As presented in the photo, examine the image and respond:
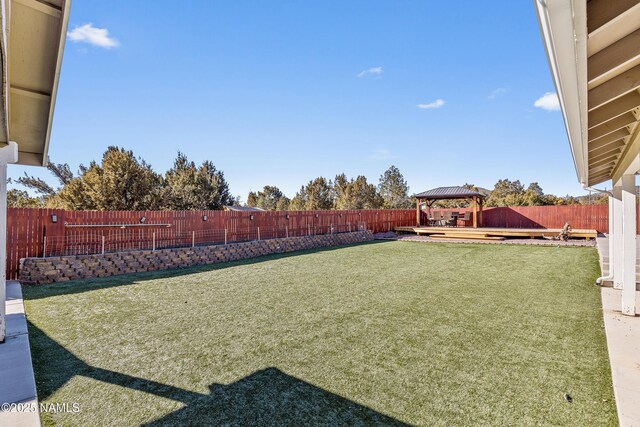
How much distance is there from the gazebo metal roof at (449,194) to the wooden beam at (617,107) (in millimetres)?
17669

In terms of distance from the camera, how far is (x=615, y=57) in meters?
1.50

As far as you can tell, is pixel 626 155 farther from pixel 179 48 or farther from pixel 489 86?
pixel 179 48

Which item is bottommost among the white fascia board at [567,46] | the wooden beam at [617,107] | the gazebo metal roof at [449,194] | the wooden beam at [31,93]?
the white fascia board at [567,46]

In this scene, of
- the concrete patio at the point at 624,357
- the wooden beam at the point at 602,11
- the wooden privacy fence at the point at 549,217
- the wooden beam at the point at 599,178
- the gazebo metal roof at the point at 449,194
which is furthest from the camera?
the gazebo metal roof at the point at 449,194

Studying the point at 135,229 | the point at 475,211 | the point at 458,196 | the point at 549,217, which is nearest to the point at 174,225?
the point at 135,229

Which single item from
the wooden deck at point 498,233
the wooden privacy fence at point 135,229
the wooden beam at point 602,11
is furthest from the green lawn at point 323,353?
the wooden deck at point 498,233

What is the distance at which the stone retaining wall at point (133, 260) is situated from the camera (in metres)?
7.09

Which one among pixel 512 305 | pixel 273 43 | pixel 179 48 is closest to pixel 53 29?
pixel 512 305

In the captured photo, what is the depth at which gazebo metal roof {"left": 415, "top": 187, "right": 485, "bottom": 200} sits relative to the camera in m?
19.0

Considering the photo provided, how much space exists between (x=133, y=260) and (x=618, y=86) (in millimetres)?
9866

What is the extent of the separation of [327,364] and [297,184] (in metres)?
44.5

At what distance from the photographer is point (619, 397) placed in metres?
2.45

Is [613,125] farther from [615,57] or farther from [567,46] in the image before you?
[567,46]

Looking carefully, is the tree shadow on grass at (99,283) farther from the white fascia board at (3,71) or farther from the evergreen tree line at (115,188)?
the evergreen tree line at (115,188)
